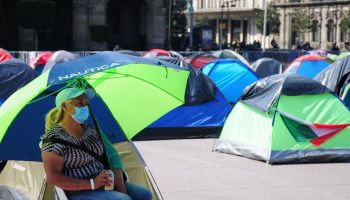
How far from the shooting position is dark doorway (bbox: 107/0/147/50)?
46.6m

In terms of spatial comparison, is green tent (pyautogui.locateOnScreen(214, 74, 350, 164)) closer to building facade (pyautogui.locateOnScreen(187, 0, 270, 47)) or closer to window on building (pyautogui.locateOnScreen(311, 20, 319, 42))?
window on building (pyautogui.locateOnScreen(311, 20, 319, 42))

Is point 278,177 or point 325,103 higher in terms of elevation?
point 325,103

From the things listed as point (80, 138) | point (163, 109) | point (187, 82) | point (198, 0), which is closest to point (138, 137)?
point (187, 82)

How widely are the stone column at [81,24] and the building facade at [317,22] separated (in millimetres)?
41980

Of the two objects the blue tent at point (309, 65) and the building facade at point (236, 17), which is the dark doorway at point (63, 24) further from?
the building facade at point (236, 17)

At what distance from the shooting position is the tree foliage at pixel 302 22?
7712 centimetres

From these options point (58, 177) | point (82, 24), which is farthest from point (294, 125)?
point (82, 24)

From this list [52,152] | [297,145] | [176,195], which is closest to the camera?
[52,152]

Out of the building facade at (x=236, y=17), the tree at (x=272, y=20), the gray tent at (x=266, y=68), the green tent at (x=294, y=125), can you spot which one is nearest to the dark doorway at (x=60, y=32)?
the gray tent at (x=266, y=68)

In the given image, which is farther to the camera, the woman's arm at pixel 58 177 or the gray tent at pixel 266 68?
the gray tent at pixel 266 68

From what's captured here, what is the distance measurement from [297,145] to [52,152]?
5944mm

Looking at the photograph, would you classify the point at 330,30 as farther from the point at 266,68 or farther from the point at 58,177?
the point at 58,177

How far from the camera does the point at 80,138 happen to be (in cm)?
507

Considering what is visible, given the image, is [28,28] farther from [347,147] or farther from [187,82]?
[347,147]
